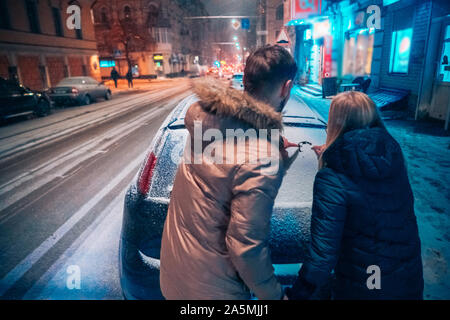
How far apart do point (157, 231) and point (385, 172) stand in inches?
57.4

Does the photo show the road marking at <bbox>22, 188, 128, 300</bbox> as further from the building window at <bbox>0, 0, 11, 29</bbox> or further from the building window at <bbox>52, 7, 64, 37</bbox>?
the building window at <bbox>52, 7, 64, 37</bbox>

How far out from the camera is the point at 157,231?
6.59ft

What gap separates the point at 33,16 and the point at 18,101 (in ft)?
53.9

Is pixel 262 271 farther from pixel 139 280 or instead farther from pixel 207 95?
pixel 139 280

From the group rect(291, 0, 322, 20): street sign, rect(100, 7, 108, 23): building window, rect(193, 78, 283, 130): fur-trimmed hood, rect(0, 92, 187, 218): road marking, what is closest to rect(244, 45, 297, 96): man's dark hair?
rect(193, 78, 283, 130): fur-trimmed hood

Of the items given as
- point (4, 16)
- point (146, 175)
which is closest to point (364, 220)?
point (146, 175)

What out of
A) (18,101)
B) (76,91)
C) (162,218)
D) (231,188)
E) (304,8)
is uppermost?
(304,8)

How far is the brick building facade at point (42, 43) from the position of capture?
21234 millimetres

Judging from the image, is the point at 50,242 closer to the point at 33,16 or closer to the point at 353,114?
the point at 353,114

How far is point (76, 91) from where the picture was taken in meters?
16.9

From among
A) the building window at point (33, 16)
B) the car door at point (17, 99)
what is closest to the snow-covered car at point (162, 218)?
the car door at point (17, 99)
